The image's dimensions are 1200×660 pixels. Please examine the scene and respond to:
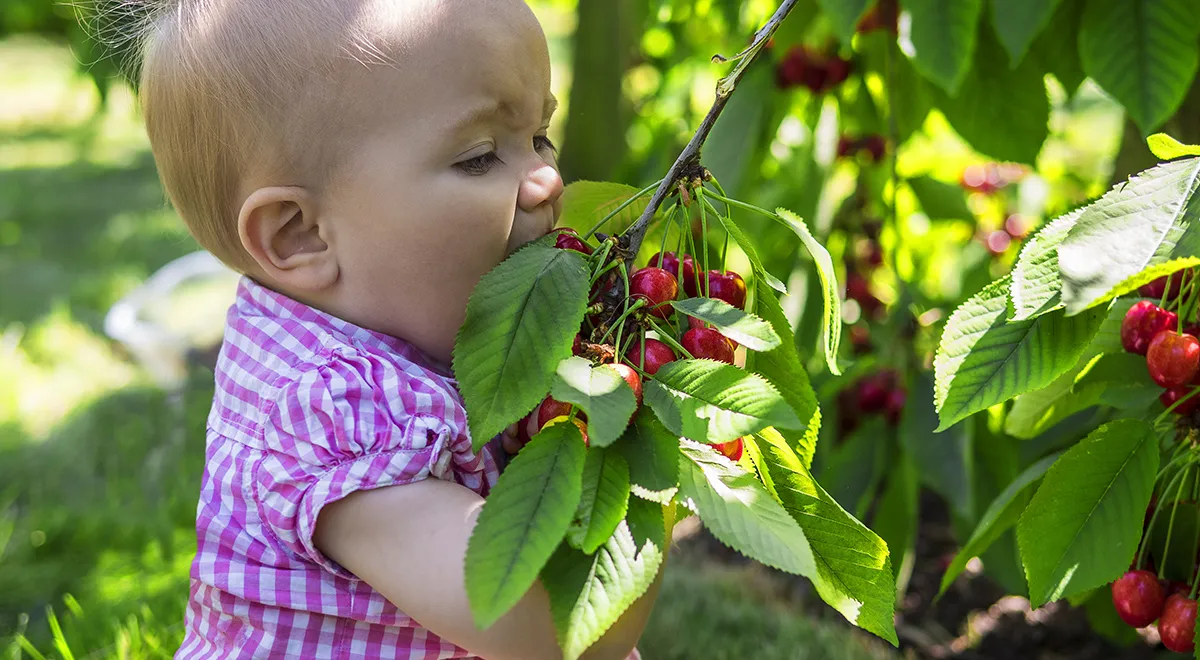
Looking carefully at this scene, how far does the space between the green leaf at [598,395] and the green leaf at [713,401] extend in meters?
0.04

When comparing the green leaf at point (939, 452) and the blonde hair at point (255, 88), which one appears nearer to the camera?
the blonde hair at point (255, 88)

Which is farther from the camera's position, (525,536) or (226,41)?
(226,41)

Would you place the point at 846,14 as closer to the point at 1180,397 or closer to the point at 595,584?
the point at 1180,397

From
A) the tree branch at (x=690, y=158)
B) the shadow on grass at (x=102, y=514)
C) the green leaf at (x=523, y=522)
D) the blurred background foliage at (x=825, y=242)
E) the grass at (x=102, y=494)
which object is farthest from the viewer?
the shadow on grass at (x=102, y=514)

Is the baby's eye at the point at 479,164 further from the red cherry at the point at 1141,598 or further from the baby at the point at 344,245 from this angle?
the red cherry at the point at 1141,598

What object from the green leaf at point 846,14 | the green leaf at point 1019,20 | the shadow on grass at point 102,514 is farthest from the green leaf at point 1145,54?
the shadow on grass at point 102,514

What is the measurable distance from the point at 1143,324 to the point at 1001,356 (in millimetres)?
247

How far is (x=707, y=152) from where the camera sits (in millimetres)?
2113

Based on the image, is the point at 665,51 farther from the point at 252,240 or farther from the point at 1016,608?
the point at 252,240

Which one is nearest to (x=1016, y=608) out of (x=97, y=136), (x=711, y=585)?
(x=711, y=585)

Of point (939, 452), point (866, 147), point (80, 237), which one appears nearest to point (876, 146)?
point (866, 147)

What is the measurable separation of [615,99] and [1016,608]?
7.30 ft

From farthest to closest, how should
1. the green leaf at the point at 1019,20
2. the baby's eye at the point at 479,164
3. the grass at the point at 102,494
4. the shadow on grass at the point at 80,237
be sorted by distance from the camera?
the shadow on grass at the point at 80,237
the grass at the point at 102,494
the green leaf at the point at 1019,20
the baby's eye at the point at 479,164

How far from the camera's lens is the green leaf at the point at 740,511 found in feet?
2.78
